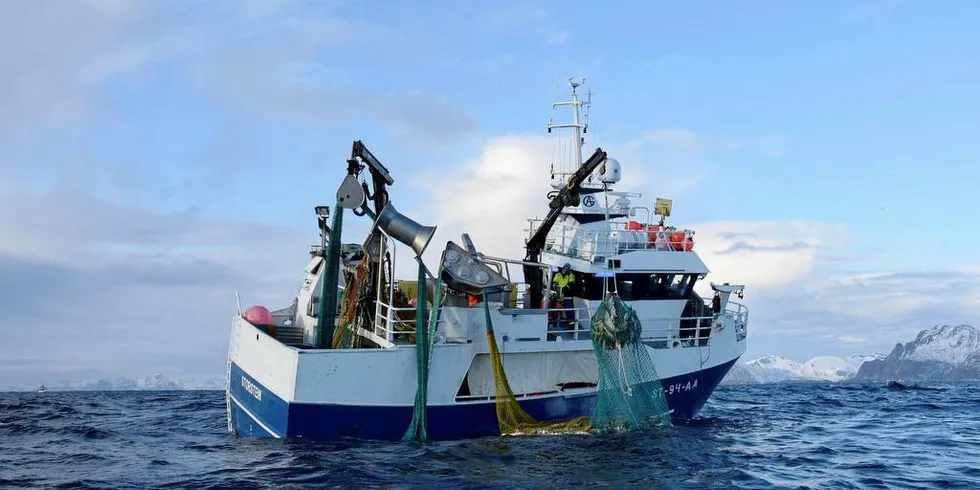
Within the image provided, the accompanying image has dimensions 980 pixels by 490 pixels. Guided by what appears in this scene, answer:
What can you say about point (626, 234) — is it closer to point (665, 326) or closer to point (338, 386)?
point (665, 326)

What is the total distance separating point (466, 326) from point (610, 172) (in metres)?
8.64

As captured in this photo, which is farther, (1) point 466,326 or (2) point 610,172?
(2) point 610,172

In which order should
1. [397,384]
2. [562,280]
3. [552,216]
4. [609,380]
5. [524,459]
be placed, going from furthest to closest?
[552,216] → [562,280] → [609,380] → [397,384] → [524,459]

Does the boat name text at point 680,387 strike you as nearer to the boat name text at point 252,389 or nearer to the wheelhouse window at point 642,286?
the wheelhouse window at point 642,286

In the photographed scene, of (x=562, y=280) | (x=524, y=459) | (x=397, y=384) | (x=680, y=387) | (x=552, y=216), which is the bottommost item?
(x=524, y=459)

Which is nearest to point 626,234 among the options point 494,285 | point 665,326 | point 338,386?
point 665,326

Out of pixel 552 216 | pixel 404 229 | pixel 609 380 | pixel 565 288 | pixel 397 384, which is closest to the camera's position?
pixel 397 384

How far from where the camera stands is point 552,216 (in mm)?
24484

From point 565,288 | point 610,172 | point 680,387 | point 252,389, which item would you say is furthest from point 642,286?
point 252,389

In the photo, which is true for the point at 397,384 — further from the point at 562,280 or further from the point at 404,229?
the point at 562,280

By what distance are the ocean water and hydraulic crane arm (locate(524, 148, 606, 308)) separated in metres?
5.48

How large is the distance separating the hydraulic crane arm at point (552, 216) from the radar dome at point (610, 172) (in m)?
1.36

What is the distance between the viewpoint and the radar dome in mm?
26203

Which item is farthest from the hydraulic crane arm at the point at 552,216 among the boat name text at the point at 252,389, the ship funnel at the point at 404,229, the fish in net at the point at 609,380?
the boat name text at the point at 252,389
